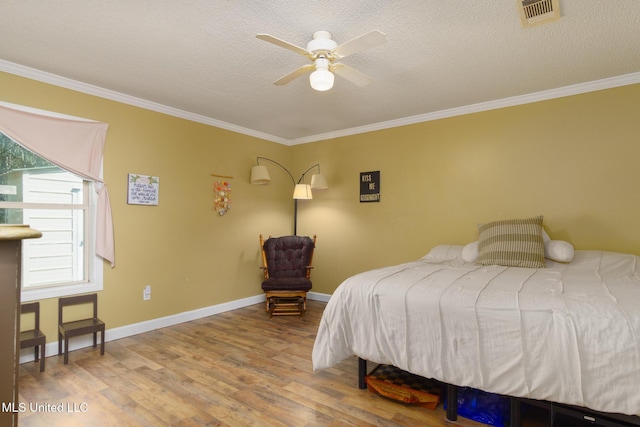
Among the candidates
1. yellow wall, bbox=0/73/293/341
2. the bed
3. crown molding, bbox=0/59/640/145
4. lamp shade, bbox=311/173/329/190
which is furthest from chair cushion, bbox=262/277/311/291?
crown molding, bbox=0/59/640/145

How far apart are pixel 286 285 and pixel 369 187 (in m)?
1.70

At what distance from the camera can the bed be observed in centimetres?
154

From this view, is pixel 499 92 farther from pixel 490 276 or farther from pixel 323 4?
pixel 323 4

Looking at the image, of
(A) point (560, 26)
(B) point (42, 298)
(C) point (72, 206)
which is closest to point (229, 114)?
(C) point (72, 206)

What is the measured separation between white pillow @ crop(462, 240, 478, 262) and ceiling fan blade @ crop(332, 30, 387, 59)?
2.15 metres

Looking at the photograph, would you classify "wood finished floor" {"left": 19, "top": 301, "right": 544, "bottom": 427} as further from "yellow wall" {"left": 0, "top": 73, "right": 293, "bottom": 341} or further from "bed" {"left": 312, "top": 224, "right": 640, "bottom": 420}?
"yellow wall" {"left": 0, "top": 73, "right": 293, "bottom": 341}

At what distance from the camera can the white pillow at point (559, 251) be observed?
9.21 feet

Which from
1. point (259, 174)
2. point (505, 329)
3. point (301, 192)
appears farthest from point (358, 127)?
point (505, 329)

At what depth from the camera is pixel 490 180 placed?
3.66 metres

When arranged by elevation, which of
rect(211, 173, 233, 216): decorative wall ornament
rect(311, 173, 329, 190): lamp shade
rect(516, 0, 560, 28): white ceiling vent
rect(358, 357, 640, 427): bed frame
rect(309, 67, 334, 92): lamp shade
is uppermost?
rect(516, 0, 560, 28): white ceiling vent

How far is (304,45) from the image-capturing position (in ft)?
8.20

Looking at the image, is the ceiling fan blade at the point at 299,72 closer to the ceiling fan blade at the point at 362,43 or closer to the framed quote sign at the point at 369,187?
the ceiling fan blade at the point at 362,43

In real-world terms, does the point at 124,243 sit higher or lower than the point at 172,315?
higher

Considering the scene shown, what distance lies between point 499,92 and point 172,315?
14.0ft
